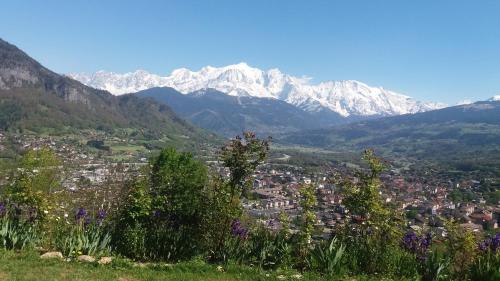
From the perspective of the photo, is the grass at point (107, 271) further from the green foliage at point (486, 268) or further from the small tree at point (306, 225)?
the green foliage at point (486, 268)

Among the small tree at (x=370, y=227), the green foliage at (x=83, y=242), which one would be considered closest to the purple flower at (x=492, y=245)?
the small tree at (x=370, y=227)

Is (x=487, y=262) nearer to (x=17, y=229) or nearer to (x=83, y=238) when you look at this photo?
(x=83, y=238)

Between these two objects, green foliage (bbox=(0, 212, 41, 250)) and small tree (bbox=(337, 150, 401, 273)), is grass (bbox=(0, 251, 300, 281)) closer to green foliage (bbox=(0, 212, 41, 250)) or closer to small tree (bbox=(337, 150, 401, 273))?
green foliage (bbox=(0, 212, 41, 250))

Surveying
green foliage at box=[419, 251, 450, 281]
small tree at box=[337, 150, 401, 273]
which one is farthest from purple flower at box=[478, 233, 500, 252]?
small tree at box=[337, 150, 401, 273]

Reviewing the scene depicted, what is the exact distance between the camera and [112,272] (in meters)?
12.2

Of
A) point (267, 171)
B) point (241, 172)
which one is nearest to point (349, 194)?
point (241, 172)

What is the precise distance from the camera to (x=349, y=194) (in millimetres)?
15086

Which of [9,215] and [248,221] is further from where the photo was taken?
[248,221]

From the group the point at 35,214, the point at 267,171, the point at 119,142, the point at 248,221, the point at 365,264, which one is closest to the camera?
the point at 365,264

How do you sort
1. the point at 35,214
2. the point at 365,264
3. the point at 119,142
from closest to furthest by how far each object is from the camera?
the point at 365,264 → the point at 35,214 → the point at 119,142

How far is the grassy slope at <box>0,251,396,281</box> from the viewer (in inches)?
450

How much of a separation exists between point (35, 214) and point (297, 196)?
29.3 feet

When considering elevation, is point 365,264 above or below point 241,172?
below

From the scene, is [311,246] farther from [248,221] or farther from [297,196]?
[248,221]
